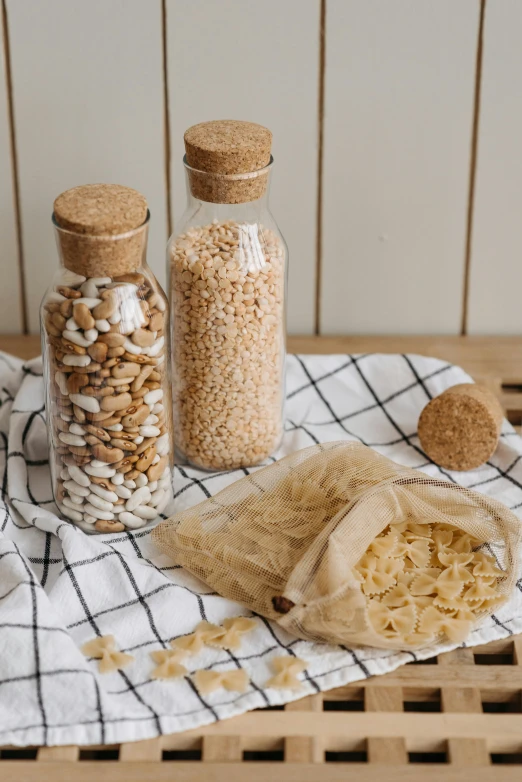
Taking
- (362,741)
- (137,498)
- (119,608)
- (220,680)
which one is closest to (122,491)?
(137,498)

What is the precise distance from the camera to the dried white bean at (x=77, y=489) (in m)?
0.93

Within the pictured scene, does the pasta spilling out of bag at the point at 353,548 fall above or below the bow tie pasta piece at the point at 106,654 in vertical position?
above

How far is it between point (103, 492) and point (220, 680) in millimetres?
231

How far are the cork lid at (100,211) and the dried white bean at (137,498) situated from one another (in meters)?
0.26

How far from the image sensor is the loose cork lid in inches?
41.1

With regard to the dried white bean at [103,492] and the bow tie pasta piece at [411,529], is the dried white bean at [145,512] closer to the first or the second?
the dried white bean at [103,492]

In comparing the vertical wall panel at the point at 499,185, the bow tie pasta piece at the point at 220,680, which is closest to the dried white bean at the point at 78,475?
the bow tie pasta piece at the point at 220,680

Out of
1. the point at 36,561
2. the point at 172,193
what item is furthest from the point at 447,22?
the point at 36,561

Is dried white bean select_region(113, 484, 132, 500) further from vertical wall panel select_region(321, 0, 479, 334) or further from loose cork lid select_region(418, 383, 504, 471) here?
vertical wall panel select_region(321, 0, 479, 334)

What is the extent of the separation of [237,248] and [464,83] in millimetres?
396

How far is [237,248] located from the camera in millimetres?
963

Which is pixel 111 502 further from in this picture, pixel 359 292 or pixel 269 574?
pixel 359 292

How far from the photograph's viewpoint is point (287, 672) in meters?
0.78

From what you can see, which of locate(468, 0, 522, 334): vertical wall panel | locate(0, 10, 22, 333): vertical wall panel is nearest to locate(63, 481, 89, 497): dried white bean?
locate(0, 10, 22, 333): vertical wall panel
